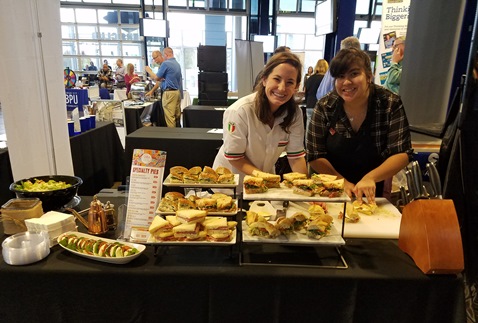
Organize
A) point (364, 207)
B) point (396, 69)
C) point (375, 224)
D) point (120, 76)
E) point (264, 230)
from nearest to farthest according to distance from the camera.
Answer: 1. point (264, 230)
2. point (375, 224)
3. point (364, 207)
4. point (396, 69)
5. point (120, 76)

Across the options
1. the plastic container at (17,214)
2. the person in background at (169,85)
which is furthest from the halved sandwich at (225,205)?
the person in background at (169,85)

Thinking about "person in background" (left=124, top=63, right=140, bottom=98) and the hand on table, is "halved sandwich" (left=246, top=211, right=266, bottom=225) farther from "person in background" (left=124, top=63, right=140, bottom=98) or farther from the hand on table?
"person in background" (left=124, top=63, right=140, bottom=98)

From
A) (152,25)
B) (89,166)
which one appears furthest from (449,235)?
(152,25)

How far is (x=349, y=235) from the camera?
4.48 feet

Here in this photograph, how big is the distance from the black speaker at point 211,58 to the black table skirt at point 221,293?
588 centimetres

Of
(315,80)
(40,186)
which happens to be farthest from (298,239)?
(315,80)

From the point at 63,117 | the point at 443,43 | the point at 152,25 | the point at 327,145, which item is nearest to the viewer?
the point at 327,145

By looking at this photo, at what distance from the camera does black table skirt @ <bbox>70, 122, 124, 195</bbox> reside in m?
3.30

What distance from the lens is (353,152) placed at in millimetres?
1817

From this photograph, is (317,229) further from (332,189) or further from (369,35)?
(369,35)

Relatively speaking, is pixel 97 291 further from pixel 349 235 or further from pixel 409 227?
pixel 409 227

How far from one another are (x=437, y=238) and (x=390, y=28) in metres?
4.10

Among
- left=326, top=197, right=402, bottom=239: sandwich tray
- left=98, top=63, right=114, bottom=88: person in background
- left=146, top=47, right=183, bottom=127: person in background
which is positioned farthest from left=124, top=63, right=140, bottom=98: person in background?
left=326, top=197, right=402, bottom=239: sandwich tray

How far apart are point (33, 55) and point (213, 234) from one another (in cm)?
161
